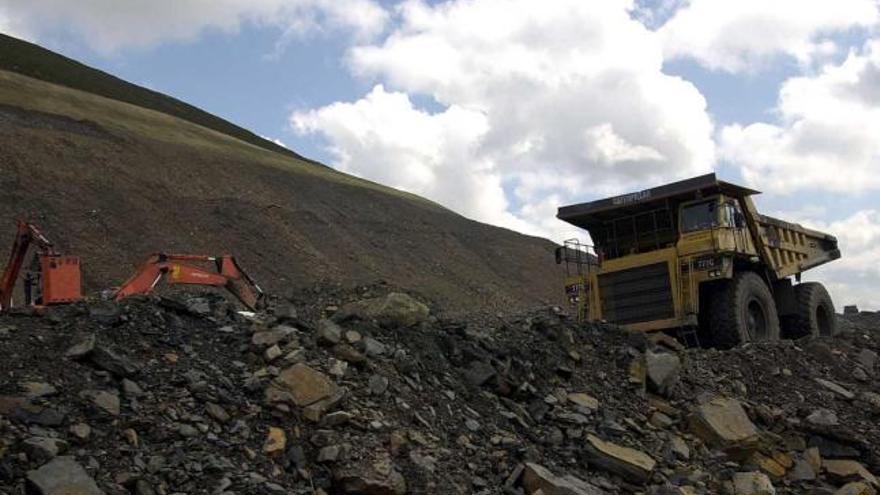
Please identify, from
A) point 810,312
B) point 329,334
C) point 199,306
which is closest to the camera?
point 329,334

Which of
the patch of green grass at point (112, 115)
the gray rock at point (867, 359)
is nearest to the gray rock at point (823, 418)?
the gray rock at point (867, 359)

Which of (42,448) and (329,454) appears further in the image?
(329,454)

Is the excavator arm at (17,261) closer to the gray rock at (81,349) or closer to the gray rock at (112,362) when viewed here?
the gray rock at (81,349)

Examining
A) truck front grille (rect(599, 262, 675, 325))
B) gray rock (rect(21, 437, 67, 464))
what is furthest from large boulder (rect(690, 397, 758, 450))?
gray rock (rect(21, 437, 67, 464))

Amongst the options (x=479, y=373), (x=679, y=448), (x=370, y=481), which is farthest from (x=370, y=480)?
(x=679, y=448)

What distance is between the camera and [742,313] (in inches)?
515

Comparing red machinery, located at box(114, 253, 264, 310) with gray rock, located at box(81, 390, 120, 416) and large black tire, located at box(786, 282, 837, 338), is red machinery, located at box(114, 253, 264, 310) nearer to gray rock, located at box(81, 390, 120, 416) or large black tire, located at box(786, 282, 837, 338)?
gray rock, located at box(81, 390, 120, 416)

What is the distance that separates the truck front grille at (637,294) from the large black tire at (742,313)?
796 mm

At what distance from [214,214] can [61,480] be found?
2893 centimetres

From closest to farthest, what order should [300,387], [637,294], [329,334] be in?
1. [300,387]
2. [329,334]
3. [637,294]

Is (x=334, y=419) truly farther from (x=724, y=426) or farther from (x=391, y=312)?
(x=724, y=426)

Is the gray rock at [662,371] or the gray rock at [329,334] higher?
the gray rock at [329,334]

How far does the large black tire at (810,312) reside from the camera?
1545cm

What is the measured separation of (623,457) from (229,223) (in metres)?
27.5
